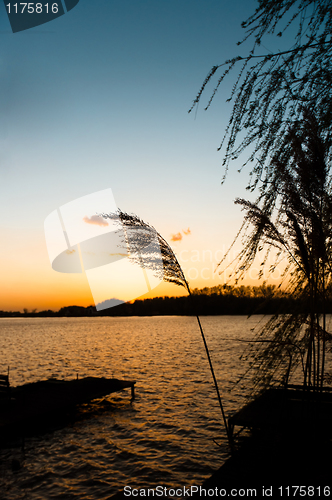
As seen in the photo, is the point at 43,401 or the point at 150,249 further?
the point at 43,401


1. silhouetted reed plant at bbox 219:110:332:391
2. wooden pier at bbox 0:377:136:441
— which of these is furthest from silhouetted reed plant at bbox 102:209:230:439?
wooden pier at bbox 0:377:136:441

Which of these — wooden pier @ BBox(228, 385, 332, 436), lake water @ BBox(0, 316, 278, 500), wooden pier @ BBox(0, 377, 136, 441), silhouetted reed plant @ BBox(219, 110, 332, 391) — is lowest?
lake water @ BBox(0, 316, 278, 500)

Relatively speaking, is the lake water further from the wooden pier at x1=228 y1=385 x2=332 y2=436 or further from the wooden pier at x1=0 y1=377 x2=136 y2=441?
the wooden pier at x1=0 y1=377 x2=136 y2=441

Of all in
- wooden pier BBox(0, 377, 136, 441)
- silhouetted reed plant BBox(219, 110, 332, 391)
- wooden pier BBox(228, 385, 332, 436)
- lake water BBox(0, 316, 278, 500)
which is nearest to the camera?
silhouetted reed plant BBox(219, 110, 332, 391)

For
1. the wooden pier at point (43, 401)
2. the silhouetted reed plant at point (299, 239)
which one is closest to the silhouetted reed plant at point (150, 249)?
the silhouetted reed plant at point (299, 239)

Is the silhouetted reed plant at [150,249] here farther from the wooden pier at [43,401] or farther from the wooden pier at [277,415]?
the wooden pier at [43,401]

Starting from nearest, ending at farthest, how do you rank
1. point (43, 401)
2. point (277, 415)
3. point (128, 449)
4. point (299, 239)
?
point (299, 239)
point (277, 415)
point (128, 449)
point (43, 401)

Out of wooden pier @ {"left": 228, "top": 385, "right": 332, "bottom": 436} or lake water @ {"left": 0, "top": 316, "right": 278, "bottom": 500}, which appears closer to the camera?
wooden pier @ {"left": 228, "top": 385, "right": 332, "bottom": 436}

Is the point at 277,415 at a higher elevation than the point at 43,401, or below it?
higher

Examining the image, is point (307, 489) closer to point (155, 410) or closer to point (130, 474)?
point (130, 474)

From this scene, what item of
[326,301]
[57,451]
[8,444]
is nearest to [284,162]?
[326,301]

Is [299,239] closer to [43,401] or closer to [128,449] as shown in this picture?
[128,449]

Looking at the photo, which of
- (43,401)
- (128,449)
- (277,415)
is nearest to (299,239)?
(277,415)

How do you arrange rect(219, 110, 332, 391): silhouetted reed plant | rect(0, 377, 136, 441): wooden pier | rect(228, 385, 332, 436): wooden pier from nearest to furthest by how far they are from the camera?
rect(219, 110, 332, 391): silhouetted reed plant → rect(228, 385, 332, 436): wooden pier → rect(0, 377, 136, 441): wooden pier
